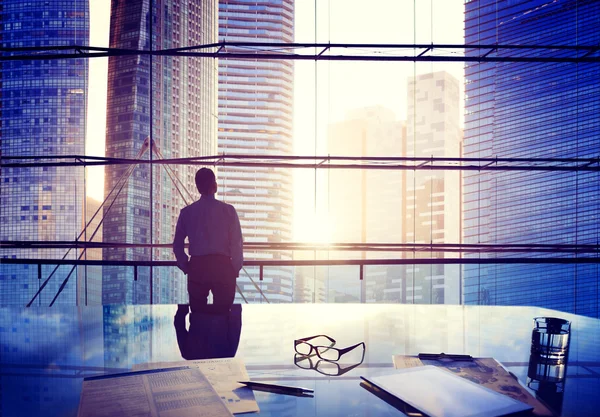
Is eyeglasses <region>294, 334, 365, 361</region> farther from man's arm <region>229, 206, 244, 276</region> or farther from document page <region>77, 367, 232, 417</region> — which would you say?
man's arm <region>229, 206, 244, 276</region>

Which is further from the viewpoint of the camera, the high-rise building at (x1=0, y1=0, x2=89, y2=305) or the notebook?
the high-rise building at (x1=0, y1=0, x2=89, y2=305)

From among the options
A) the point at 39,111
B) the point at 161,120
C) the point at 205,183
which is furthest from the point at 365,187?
the point at 39,111

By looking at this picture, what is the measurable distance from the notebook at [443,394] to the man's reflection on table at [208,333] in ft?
0.83

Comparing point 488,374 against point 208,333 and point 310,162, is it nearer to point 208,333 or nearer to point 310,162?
point 208,333

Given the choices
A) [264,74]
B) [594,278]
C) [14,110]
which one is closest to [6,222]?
[14,110]

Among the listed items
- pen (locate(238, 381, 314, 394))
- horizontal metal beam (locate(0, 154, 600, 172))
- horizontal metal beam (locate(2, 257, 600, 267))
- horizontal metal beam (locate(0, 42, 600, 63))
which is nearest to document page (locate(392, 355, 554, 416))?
pen (locate(238, 381, 314, 394))

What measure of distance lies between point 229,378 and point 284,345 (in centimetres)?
22

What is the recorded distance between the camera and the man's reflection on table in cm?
77

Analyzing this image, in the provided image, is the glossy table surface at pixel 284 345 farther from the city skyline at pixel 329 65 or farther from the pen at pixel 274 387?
the city skyline at pixel 329 65

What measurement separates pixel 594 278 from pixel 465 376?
19.7 feet

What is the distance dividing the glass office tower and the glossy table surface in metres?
3.71

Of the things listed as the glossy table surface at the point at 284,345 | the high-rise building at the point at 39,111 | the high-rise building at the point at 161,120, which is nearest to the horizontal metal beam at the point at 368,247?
the glossy table surface at the point at 284,345

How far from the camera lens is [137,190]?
75.3 ft

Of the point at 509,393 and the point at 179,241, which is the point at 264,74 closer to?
the point at 179,241
